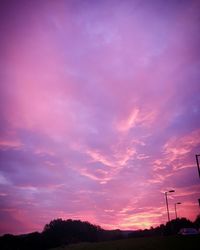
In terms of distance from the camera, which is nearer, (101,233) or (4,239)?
(4,239)

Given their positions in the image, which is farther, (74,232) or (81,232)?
(81,232)

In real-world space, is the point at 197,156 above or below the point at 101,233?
above

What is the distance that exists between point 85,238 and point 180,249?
10331 cm

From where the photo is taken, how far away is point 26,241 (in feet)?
253

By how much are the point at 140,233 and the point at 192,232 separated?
53.1m

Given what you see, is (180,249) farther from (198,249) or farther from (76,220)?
(76,220)

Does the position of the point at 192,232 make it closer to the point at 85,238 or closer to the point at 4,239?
the point at 4,239

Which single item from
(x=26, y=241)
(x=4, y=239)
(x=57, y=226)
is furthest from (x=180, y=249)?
(x=57, y=226)

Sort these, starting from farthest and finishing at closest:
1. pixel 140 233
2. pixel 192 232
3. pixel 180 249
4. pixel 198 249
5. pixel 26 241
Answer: pixel 140 233
pixel 26 241
pixel 192 232
pixel 180 249
pixel 198 249

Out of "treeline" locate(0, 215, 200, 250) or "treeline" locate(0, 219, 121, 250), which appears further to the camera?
"treeline" locate(0, 219, 121, 250)

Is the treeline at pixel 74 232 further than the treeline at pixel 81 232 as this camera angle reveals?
Yes

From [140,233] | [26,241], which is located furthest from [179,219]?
[26,241]

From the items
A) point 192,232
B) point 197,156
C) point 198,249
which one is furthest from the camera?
point 192,232

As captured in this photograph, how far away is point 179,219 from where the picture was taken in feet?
361
